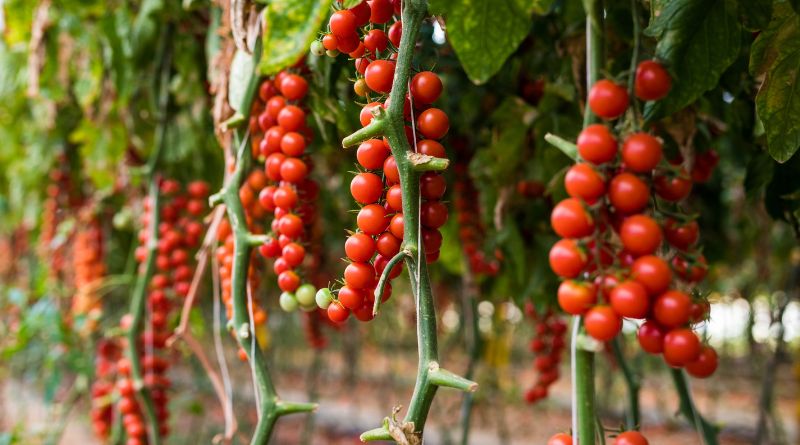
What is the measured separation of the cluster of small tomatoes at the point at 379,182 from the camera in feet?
1.50

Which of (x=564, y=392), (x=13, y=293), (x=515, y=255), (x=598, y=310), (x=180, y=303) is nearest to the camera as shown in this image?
(x=598, y=310)

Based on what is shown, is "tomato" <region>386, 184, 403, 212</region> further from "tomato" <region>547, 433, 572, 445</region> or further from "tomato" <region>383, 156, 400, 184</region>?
"tomato" <region>547, 433, 572, 445</region>

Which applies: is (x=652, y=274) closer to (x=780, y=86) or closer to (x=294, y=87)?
(x=780, y=86)

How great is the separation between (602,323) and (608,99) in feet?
0.46

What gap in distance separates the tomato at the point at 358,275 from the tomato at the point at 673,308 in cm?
21

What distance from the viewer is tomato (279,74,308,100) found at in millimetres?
640

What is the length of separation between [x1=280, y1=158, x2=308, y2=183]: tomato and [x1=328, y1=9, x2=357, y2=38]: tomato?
174 mm

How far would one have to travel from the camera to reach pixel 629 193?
350 mm

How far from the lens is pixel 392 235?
1.55 ft

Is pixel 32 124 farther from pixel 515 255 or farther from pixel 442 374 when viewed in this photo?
pixel 442 374

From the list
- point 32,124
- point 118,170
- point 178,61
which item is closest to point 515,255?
point 178,61

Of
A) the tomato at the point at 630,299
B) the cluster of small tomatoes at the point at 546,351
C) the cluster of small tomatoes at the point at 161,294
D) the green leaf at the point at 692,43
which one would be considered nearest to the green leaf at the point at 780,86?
the green leaf at the point at 692,43

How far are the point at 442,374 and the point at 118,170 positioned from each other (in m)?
1.38

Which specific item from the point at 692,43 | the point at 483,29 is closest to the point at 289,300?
the point at 483,29
